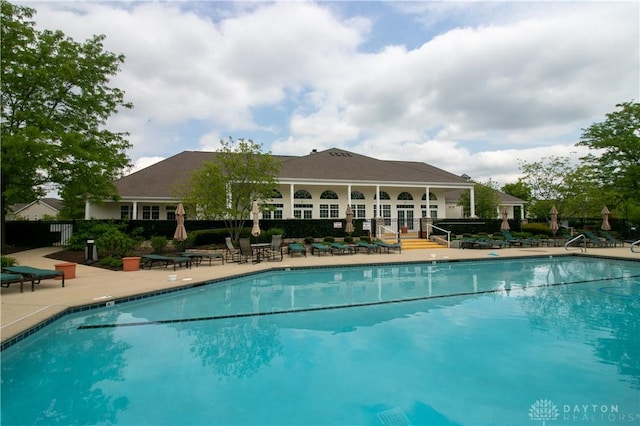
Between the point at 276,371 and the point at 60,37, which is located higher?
the point at 60,37

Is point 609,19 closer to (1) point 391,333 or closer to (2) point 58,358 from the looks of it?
(1) point 391,333

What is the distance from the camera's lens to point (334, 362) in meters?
5.33

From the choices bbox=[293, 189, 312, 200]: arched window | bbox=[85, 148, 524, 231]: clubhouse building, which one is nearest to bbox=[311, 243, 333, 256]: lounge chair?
bbox=[85, 148, 524, 231]: clubhouse building

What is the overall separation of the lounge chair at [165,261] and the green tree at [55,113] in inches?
248

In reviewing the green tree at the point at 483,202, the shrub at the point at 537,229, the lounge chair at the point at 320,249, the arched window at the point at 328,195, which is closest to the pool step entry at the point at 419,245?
the lounge chair at the point at 320,249

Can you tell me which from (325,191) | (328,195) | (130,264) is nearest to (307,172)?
(325,191)

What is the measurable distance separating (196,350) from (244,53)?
1240 centimetres

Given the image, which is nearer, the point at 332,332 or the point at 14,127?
the point at 332,332

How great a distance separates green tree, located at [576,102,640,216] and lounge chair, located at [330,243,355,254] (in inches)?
1008

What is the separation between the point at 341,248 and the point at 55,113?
16.7 m

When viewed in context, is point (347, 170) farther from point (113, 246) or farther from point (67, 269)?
point (67, 269)

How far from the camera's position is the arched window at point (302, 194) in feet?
87.1

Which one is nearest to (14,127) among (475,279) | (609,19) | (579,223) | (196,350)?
(196,350)

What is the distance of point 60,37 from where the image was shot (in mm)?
16938
